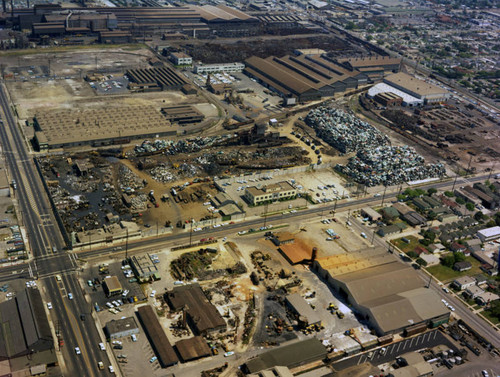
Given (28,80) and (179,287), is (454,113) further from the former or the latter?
(28,80)

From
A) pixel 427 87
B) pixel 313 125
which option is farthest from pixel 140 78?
pixel 427 87

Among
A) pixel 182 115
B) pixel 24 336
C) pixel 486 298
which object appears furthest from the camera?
pixel 182 115

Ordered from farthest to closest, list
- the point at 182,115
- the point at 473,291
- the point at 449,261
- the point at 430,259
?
the point at 182,115, the point at 430,259, the point at 449,261, the point at 473,291

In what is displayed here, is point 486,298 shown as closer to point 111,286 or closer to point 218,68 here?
point 111,286

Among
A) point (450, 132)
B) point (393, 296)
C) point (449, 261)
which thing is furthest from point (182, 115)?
point (393, 296)

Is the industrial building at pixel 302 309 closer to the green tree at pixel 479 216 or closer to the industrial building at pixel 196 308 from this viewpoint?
the industrial building at pixel 196 308
